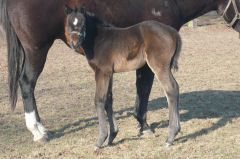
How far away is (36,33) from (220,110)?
3.10 m

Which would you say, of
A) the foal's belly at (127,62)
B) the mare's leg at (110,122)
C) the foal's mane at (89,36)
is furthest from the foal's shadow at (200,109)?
the foal's mane at (89,36)

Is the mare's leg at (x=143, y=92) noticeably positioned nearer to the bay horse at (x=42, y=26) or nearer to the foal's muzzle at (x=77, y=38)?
the bay horse at (x=42, y=26)

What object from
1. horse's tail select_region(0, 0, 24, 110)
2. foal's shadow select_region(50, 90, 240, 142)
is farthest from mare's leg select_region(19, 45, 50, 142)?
foal's shadow select_region(50, 90, 240, 142)

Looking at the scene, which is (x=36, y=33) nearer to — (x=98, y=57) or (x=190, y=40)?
(x=98, y=57)

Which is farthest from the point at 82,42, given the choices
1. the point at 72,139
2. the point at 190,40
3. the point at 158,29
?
the point at 190,40

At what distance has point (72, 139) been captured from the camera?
19.7ft

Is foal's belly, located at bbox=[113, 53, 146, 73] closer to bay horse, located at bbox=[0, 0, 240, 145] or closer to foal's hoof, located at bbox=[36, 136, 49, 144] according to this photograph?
bay horse, located at bbox=[0, 0, 240, 145]

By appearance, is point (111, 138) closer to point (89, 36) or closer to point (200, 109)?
point (89, 36)

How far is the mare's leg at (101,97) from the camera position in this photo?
530 cm

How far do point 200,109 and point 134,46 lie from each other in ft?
8.52

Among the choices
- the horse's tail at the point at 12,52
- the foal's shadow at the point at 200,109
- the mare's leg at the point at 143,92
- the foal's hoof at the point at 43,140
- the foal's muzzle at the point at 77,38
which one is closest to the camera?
the foal's muzzle at the point at 77,38

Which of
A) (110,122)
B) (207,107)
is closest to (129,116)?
(207,107)

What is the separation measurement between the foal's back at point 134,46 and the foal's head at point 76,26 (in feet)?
0.97

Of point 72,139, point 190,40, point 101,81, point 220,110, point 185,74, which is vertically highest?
point 101,81
